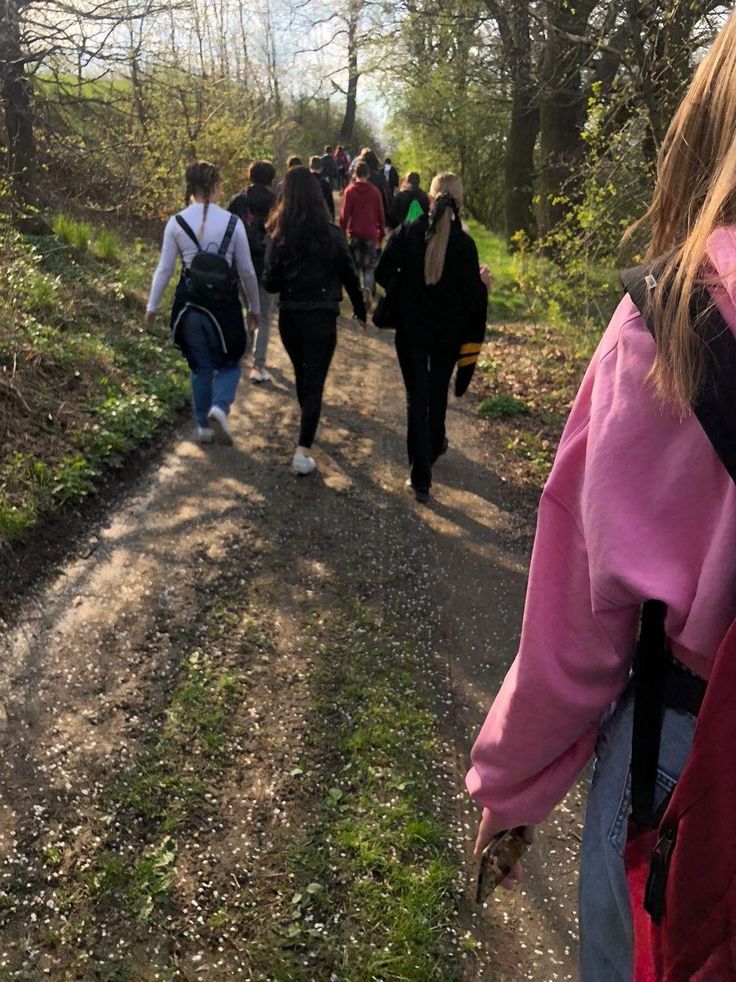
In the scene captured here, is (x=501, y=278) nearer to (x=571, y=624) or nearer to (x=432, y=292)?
(x=432, y=292)

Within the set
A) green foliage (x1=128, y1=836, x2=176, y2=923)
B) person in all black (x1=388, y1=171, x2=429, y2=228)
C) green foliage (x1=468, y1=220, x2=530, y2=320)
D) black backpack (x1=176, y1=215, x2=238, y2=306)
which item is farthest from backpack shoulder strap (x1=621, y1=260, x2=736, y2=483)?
person in all black (x1=388, y1=171, x2=429, y2=228)

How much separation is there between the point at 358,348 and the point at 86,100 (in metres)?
5.06

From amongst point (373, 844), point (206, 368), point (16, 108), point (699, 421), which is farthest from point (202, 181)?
point (16, 108)

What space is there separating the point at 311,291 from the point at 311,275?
4.3 inches

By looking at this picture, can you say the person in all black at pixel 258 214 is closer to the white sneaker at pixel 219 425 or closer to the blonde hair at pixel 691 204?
the white sneaker at pixel 219 425

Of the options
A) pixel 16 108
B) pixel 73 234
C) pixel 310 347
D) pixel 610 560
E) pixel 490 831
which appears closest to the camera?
Result: pixel 610 560

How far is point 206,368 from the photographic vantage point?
577 centimetres

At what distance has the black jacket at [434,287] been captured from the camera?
198 inches

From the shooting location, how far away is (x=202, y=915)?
2486 mm

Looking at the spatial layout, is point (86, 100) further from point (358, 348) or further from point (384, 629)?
point (384, 629)

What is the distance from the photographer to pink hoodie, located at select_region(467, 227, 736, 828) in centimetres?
93

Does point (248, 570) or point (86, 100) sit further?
point (86, 100)

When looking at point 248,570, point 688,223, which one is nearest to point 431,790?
→ point 248,570

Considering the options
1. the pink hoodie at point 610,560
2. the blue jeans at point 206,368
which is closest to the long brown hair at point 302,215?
the blue jeans at point 206,368
